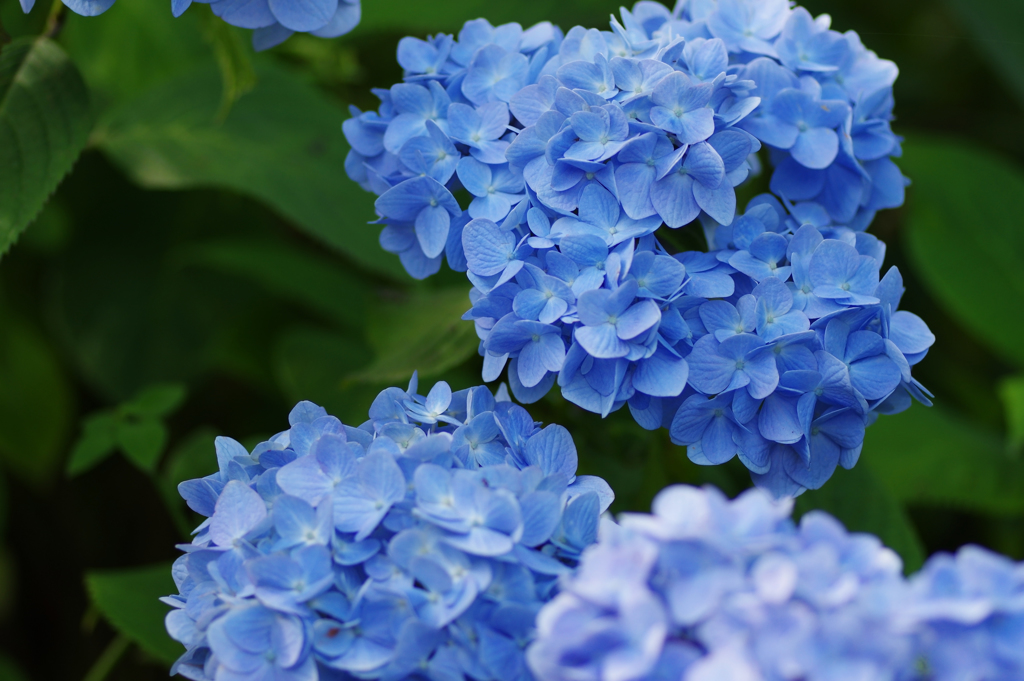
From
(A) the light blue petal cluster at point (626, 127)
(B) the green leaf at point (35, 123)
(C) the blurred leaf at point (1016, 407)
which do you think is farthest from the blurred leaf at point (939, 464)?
(B) the green leaf at point (35, 123)

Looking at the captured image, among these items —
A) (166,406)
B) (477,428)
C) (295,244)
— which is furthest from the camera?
(295,244)

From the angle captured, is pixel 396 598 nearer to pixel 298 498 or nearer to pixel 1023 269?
pixel 298 498

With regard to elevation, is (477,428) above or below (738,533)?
below

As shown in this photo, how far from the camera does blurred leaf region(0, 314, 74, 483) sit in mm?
1122

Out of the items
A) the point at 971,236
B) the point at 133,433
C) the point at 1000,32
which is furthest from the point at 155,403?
the point at 1000,32

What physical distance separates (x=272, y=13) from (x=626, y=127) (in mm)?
257

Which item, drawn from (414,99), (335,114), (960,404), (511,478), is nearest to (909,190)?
(960,404)

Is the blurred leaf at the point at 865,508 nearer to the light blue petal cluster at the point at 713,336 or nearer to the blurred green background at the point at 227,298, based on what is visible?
the blurred green background at the point at 227,298

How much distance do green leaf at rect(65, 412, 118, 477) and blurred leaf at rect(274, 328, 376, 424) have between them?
0.21 meters

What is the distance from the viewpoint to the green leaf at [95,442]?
30.2 inches

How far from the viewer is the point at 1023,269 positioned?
125 centimetres

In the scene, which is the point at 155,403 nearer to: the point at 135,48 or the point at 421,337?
the point at 421,337

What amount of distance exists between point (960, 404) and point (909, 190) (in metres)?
0.38

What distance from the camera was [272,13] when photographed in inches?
23.9
